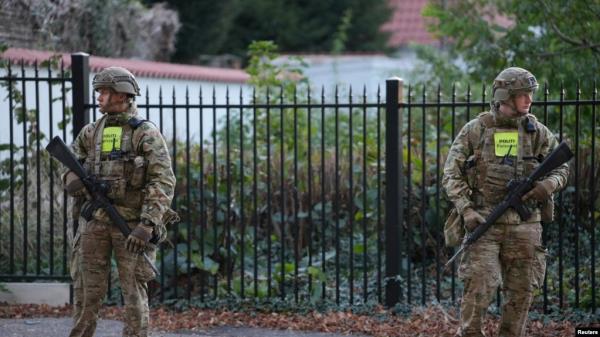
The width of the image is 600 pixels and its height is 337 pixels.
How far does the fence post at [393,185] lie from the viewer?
715cm

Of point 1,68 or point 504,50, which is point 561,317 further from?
point 1,68

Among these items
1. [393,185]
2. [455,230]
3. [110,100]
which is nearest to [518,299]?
[455,230]

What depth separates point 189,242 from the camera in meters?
7.41

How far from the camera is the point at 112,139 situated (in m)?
5.50

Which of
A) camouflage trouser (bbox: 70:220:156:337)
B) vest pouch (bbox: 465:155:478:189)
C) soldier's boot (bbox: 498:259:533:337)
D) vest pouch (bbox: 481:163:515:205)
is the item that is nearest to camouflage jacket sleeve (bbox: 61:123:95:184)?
camouflage trouser (bbox: 70:220:156:337)

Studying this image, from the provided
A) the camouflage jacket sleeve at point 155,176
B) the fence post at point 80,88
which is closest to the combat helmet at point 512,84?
the camouflage jacket sleeve at point 155,176

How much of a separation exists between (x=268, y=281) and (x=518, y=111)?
9.29 feet

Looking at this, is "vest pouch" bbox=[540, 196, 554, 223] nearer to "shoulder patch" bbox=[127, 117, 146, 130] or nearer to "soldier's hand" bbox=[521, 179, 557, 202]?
"soldier's hand" bbox=[521, 179, 557, 202]

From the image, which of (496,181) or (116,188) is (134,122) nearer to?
(116,188)

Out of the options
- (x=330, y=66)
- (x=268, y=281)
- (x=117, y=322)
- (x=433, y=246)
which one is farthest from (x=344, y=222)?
(x=330, y=66)

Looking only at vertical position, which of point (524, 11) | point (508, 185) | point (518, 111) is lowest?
point (508, 185)

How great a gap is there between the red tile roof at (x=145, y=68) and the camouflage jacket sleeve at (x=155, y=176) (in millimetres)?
3824

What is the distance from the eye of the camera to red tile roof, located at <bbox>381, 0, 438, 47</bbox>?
2695 centimetres

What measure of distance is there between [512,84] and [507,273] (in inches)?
43.8
